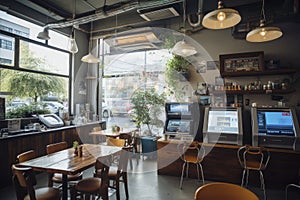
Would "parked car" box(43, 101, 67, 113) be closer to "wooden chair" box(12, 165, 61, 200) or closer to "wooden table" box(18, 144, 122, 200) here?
"wooden table" box(18, 144, 122, 200)

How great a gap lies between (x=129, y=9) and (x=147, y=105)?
255 centimetres

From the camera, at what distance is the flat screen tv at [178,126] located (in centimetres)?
413

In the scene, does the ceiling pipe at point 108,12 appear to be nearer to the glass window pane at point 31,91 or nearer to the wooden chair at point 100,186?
the glass window pane at point 31,91

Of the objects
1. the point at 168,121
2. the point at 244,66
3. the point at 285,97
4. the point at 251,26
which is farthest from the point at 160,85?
the point at 285,97

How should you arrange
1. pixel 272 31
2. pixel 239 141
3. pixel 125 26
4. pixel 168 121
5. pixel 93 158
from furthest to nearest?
pixel 125 26 → pixel 168 121 → pixel 239 141 → pixel 93 158 → pixel 272 31

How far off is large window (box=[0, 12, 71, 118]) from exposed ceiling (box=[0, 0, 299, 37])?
1.03 feet

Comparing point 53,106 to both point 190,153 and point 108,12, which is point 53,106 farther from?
point 190,153

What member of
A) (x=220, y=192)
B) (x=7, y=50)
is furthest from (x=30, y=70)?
(x=220, y=192)

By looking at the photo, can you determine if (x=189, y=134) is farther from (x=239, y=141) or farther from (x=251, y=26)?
(x=251, y=26)

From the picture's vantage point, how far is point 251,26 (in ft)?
13.3

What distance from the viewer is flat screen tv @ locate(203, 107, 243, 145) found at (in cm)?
366

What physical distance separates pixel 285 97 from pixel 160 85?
9.64 feet

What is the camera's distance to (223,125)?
3.80m

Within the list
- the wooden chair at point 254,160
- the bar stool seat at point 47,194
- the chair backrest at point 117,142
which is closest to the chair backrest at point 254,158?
the wooden chair at point 254,160
